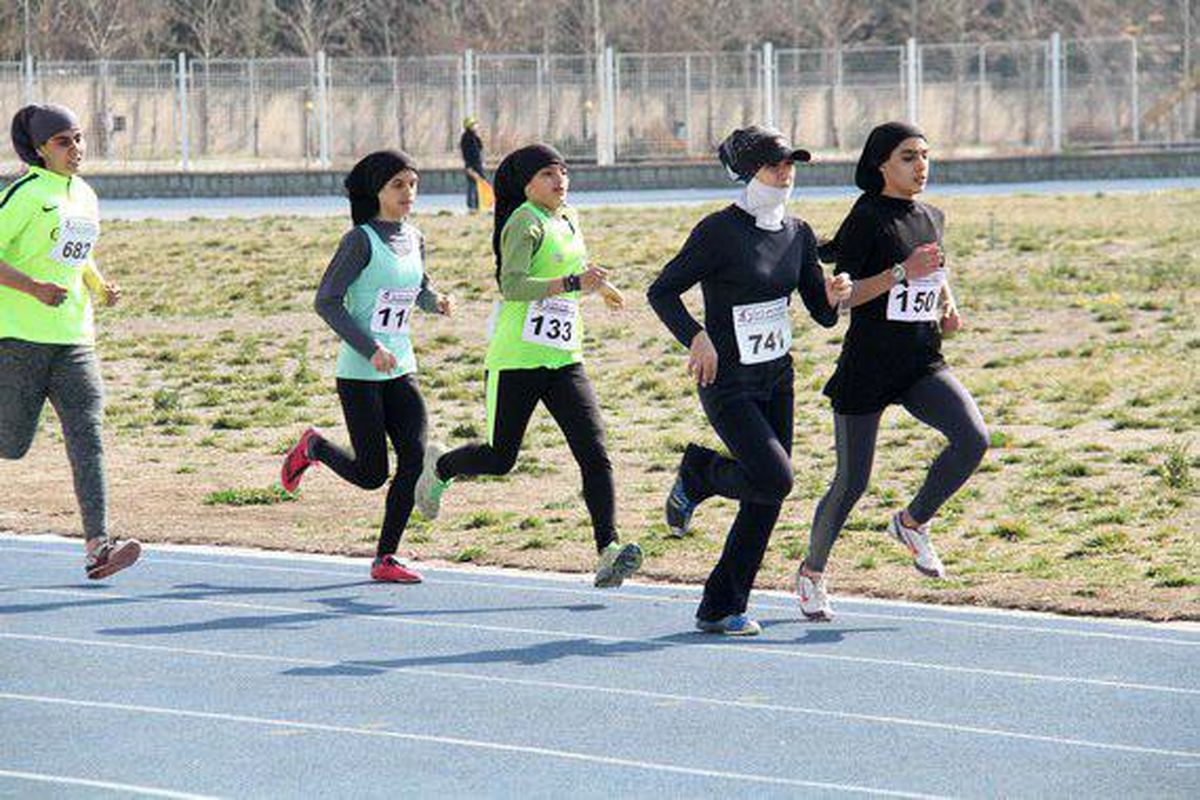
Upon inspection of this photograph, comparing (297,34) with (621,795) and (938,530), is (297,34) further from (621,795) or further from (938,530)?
(621,795)

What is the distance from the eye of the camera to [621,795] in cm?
734

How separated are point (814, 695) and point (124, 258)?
21.2 m

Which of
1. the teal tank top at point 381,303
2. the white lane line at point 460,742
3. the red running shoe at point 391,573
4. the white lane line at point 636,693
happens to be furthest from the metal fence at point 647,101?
the white lane line at point 460,742

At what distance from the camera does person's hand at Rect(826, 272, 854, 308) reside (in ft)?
31.5

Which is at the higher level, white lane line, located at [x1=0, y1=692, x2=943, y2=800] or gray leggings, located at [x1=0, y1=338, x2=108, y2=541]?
gray leggings, located at [x1=0, y1=338, x2=108, y2=541]

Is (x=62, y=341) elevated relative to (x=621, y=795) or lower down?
elevated

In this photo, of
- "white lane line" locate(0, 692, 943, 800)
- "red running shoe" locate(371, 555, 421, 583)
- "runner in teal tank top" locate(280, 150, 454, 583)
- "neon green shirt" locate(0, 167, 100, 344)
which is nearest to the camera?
"white lane line" locate(0, 692, 943, 800)

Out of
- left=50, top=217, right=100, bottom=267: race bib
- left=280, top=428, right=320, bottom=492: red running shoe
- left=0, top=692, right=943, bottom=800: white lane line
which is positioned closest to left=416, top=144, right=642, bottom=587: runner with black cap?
left=280, top=428, right=320, bottom=492: red running shoe

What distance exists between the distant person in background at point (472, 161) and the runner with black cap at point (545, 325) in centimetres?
2746

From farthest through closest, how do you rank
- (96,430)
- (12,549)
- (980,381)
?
(980,381), (12,549), (96,430)

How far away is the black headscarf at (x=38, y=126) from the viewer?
10.7 metres

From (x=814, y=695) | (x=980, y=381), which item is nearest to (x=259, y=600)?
(x=814, y=695)

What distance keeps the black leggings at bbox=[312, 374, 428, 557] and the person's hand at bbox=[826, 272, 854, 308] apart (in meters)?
2.04

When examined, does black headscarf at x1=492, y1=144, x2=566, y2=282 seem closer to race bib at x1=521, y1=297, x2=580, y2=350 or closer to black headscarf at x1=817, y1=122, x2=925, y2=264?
race bib at x1=521, y1=297, x2=580, y2=350
